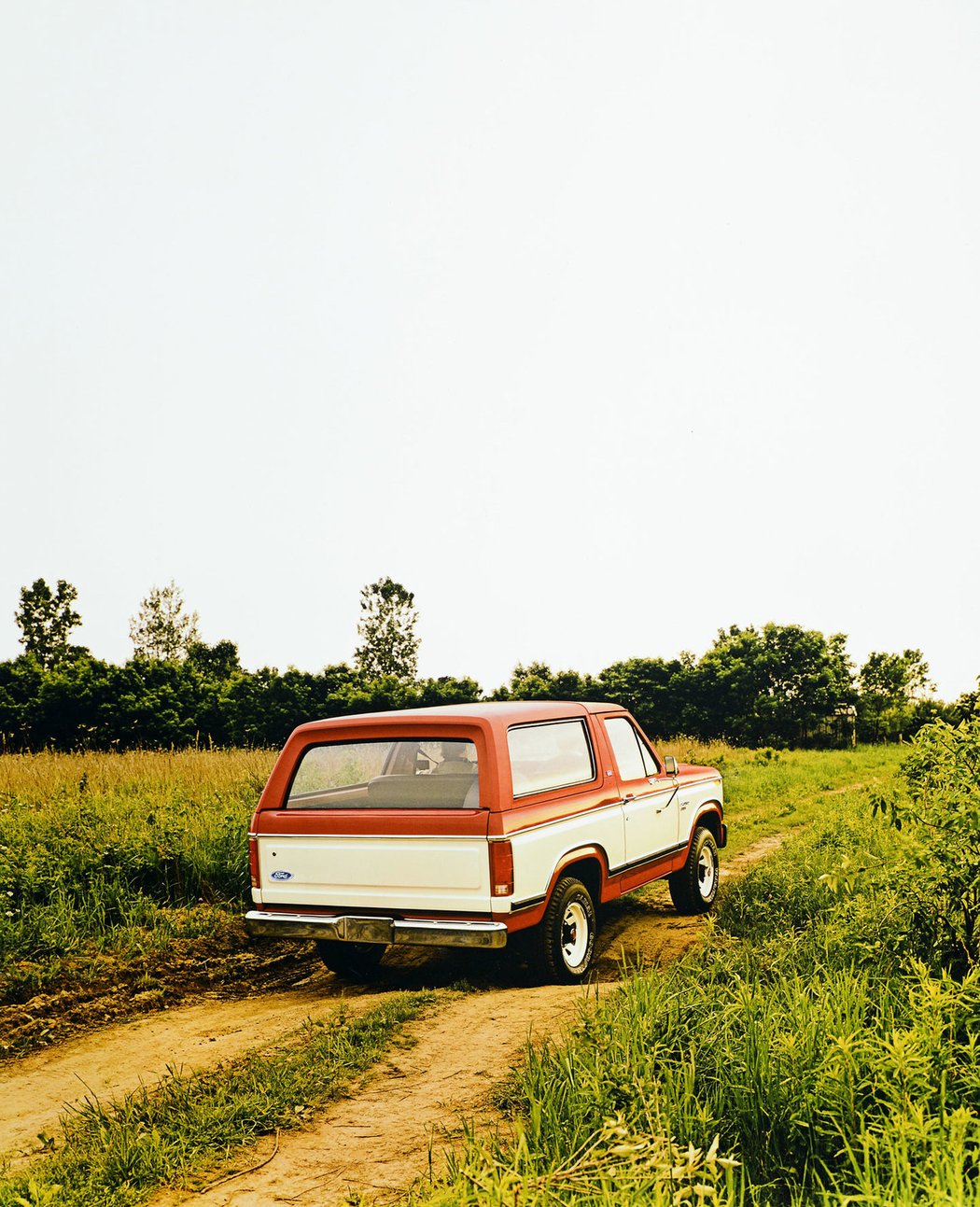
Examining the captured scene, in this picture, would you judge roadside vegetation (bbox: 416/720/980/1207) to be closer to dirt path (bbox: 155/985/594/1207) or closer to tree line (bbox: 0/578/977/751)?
dirt path (bbox: 155/985/594/1207)

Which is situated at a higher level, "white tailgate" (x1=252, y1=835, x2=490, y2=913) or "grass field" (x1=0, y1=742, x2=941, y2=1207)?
"white tailgate" (x1=252, y1=835, x2=490, y2=913)

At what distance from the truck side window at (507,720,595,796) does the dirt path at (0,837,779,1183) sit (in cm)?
138

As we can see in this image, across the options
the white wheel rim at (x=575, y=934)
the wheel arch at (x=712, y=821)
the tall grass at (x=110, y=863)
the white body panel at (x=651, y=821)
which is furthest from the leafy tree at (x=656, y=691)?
the white wheel rim at (x=575, y=934)

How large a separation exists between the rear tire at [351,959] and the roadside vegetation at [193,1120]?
5.86 ft

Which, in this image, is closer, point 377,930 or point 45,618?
point 377,930

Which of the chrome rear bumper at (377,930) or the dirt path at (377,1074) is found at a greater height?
the chrome rear bumper at (377,930)

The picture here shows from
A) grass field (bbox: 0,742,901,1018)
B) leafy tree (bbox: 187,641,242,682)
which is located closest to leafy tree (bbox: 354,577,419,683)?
leafy tree (bbox: 187,641,242,682)

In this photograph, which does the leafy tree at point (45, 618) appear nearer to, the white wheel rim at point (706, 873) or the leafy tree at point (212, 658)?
the leafy tree at point (212, 658)

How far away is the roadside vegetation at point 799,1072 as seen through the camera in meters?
3.15

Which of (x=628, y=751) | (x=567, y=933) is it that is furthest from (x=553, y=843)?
(x=628, y=751)

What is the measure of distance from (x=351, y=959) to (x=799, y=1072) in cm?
467

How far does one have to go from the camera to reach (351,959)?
8.05 metres

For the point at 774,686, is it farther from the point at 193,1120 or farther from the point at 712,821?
the point at 193,1120

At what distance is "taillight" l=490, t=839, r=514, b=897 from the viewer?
641cm
